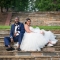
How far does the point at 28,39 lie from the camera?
1001cm

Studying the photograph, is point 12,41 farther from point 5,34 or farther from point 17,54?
point 5,34

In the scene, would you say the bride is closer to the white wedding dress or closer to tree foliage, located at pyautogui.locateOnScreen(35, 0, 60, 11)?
the white wedding dress

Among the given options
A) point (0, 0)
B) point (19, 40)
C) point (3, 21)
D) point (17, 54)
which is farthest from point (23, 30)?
point (0, 0)

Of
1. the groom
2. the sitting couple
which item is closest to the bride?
the sitting couple

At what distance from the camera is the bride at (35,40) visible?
9859mm

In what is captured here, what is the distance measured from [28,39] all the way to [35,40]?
26 cm

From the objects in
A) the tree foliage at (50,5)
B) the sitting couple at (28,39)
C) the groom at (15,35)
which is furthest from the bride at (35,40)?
the tree foliage at (50,5)

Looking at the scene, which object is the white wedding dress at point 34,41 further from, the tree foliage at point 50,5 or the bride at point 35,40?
the tree foliage at point 50,5

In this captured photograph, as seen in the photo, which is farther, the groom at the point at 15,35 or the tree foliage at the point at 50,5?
the tree foliage at the point at 50,5

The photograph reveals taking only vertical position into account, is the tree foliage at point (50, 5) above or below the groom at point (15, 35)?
below

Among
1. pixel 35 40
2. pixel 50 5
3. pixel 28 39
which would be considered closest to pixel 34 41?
pixel 35 40

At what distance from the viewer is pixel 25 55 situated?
9445mm

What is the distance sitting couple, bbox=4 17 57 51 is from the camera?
9867 millimetres

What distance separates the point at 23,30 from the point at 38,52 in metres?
1.17
